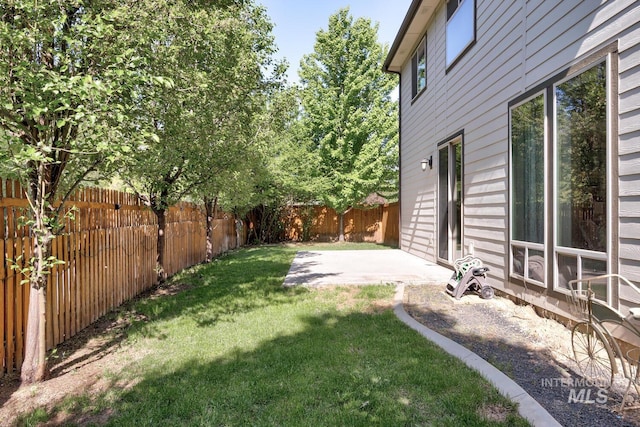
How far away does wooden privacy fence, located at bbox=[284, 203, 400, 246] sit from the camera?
16422 mm

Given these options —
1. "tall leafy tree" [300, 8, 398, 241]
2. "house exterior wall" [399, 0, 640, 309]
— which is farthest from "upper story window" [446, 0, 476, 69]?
"tall leafy tree" [300, 8, 398, 241]

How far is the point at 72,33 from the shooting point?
8.33 ft

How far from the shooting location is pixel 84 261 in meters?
3.92

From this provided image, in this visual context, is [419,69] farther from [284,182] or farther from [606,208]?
[606,208]

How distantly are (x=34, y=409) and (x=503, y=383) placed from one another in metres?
3.22

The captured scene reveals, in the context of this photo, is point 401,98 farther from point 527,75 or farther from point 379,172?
point 527,75

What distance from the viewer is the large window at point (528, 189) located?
13.4ft

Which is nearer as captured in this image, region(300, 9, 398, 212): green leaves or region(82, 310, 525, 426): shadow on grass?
region(82, 310, 525, 426): shadow on grass

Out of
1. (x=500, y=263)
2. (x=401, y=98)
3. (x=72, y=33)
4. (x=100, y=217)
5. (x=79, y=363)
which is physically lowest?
(x=79, y=363)

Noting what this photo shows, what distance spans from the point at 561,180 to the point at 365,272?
152 inches

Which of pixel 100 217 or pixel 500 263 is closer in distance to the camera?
pixel 100 217

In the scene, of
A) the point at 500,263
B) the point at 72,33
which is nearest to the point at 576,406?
the point at 500,263

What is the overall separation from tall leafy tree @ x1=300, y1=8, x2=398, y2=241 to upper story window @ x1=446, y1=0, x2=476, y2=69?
7386 mm

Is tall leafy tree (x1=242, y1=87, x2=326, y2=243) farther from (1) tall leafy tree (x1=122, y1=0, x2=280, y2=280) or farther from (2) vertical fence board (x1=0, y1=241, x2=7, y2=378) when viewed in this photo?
(2) vertical fence board (x1=0, y1=241, x2=7, y2=378)
